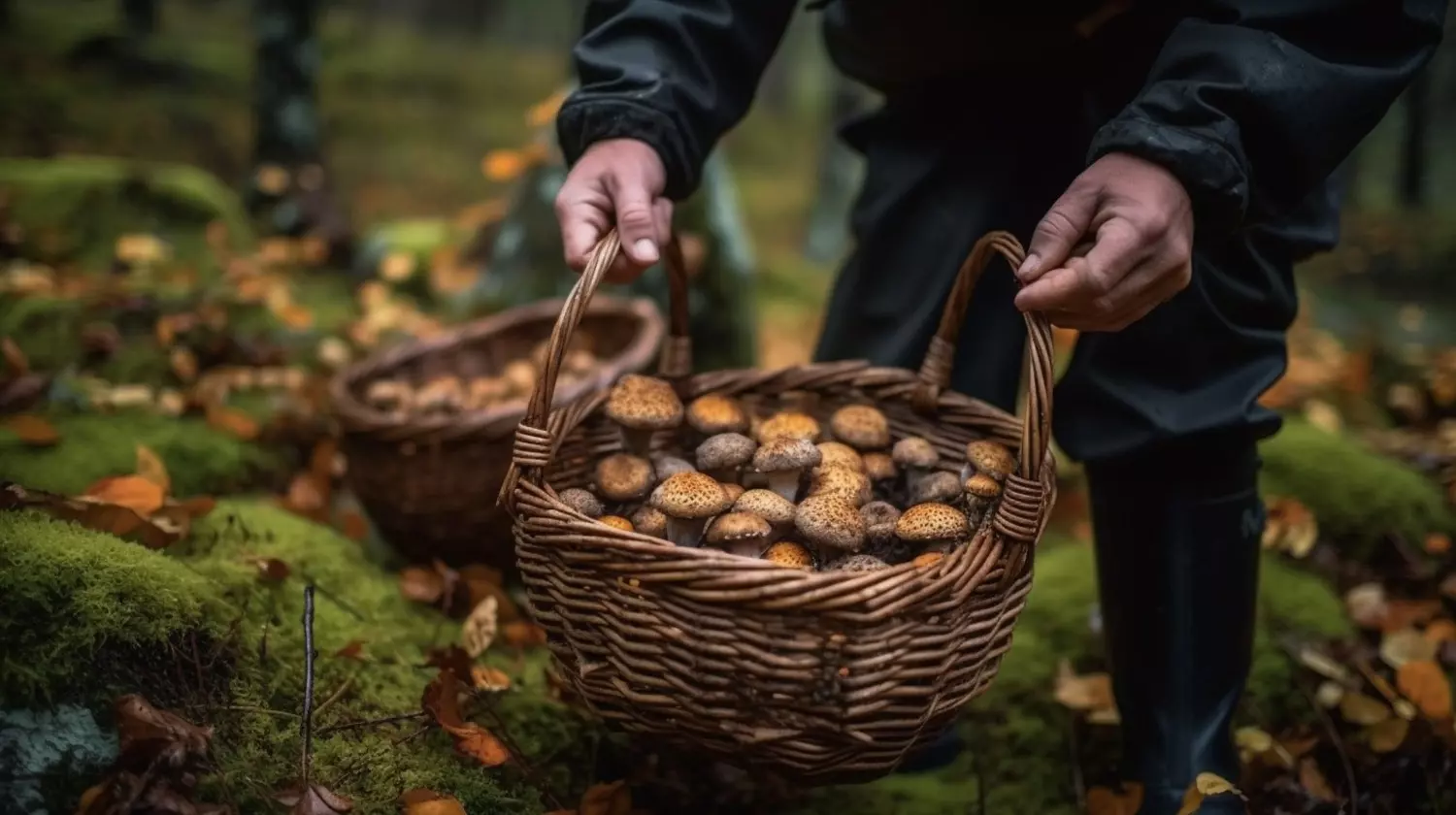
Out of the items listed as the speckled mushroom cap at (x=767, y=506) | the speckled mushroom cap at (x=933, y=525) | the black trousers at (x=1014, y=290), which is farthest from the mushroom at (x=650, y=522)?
the black trousers at (x=1014, y=290)

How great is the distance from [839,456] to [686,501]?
31cm

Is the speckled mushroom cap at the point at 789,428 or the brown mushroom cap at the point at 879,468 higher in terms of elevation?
the speckled mushroom cap at the point at 789,428

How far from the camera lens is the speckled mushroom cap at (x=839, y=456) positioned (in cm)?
167

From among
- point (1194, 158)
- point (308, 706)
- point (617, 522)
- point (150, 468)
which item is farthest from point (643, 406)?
point (150, 468)

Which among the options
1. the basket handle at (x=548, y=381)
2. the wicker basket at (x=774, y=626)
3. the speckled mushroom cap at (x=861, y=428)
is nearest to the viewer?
the wicker basket at (x=774, y=626)

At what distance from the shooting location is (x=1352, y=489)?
119 inches

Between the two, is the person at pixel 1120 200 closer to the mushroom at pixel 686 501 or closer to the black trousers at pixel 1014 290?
the black trousers at pixel 1014 290

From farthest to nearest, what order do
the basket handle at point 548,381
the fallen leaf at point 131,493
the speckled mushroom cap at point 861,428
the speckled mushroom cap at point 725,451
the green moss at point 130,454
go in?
the green moss at point 130,454 < the fallen leaf at point 131,493 < the speckled mushroom cap at point 861,428 < the speckled mushroom cap at point 725,451 < the basket handle at point 548,381

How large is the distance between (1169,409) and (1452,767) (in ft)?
3.81

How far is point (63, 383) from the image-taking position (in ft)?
9.48

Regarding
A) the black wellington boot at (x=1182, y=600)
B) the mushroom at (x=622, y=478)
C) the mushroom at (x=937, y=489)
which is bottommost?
the black wellington boot at (x=1182, y=600)

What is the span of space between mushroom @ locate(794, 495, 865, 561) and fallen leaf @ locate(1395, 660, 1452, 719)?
1568 mm

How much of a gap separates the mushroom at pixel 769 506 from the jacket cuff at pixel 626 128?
56 cm

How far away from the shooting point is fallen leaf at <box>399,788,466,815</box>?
4.89ft
